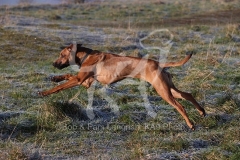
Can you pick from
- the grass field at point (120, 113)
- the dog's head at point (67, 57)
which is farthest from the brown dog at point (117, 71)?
A: the grass field at point (120, 113)

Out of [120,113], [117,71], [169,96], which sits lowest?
[120,113]

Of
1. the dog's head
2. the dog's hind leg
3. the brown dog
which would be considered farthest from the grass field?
the dog's head

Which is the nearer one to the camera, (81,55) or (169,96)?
(169,96)

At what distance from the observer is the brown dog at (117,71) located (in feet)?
24.5

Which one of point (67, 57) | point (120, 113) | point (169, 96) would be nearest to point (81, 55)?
point (67, 57)

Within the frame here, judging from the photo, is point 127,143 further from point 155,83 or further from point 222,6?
point 222,6

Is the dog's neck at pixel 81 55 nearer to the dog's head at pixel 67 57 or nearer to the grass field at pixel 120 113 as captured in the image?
the dog's head at pixel 67 57

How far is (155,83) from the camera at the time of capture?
7469 millimetres

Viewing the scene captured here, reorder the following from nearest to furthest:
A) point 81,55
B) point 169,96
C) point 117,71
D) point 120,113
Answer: point 169,96, point 117,71, point 81,55, point 120,113

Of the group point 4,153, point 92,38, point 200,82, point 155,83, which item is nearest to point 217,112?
point 155,83

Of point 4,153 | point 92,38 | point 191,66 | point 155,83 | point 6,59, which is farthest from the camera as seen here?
point 92,38

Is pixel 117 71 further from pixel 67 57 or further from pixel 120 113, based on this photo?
pixel 67 57

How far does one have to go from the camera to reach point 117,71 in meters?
7.83

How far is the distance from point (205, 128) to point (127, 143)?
1.63m
